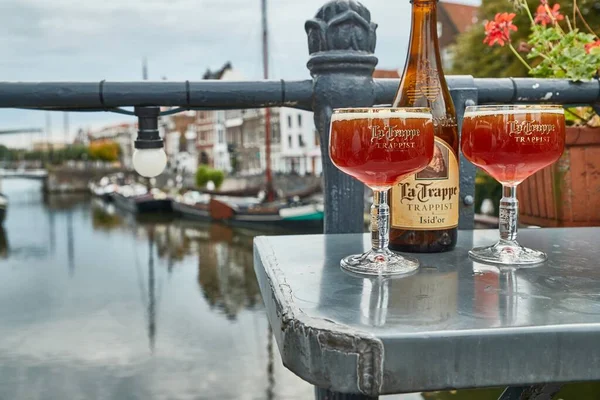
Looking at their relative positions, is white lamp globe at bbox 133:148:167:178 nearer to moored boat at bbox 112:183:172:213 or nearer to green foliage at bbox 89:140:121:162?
moored boat at bbox 112:183:172:213

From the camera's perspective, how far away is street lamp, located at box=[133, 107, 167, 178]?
1148 millimetres

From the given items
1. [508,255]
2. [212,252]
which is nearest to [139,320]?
[212,252]

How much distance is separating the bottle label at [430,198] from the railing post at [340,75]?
0.34 m

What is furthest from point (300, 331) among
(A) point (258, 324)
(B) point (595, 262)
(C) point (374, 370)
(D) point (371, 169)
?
(A) point (258, 324)

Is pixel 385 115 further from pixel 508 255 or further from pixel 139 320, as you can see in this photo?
pixel 139 320

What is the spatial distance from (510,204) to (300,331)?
1.35ft

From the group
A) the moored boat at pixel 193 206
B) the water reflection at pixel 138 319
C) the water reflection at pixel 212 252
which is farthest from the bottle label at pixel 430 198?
the moored boat at pixel 193 206

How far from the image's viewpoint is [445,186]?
786mm

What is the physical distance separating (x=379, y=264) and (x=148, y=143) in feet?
2.15

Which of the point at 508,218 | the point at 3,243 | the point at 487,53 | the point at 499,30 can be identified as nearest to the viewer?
the point at 508,218

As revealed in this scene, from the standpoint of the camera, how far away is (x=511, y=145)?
2.36 ft

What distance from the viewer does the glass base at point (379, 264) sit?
0.62 meters

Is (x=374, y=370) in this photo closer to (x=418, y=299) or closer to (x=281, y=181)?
(x=418, y=299)

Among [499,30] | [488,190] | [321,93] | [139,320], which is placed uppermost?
[499,30]
